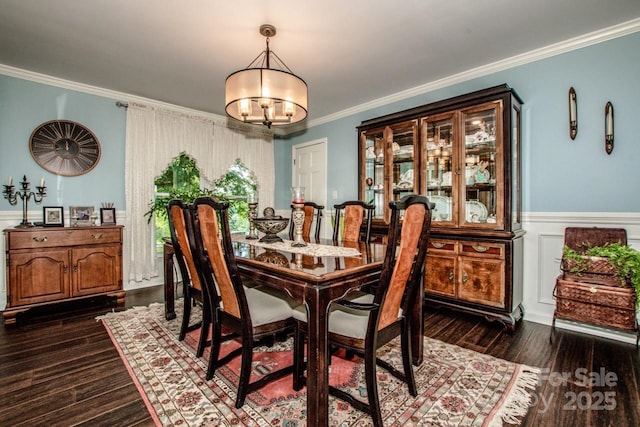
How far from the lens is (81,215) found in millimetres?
3494

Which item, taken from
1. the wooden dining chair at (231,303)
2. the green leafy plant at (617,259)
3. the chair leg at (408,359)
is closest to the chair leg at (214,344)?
the wooden dining chair at (231,303)

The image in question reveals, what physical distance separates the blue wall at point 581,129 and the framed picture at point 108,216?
437cm

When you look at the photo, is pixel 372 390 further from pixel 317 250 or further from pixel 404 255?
pixel 317 250

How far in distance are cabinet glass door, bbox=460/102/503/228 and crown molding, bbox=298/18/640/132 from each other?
62cm

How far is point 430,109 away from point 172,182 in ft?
11.7

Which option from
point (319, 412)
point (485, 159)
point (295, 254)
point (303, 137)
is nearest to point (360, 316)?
point (319, 412)

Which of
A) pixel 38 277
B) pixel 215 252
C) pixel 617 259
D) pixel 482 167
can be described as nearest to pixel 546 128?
pixel 482 167

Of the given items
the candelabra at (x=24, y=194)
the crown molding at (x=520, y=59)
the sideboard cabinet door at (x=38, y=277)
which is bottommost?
the sideboard cabinet door at (x=38, y=277)

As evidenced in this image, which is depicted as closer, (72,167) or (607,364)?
(607,364)

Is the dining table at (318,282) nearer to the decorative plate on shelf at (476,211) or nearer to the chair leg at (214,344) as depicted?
the chair leg at (214,344)

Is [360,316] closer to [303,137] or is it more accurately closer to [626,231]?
[626,231]

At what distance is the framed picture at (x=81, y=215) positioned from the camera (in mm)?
3449

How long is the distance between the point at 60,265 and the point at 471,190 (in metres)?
4.11

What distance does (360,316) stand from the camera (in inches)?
63.2
